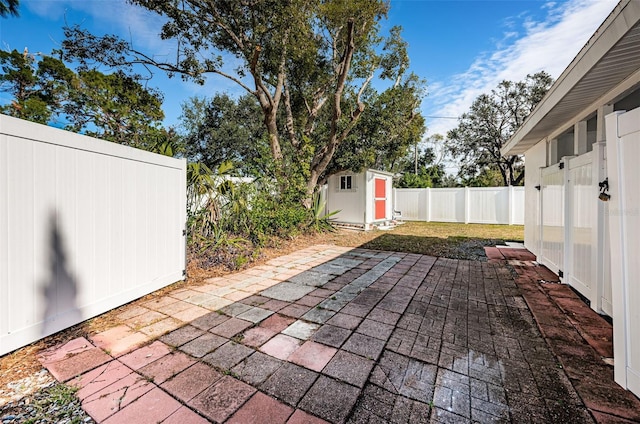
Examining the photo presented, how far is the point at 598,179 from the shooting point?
2564 millimetres

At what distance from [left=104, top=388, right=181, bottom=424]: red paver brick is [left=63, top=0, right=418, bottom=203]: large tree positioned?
5.49 m

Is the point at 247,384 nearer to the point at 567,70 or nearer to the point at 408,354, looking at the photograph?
the point at 408,354

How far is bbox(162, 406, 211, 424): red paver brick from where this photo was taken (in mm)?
1304

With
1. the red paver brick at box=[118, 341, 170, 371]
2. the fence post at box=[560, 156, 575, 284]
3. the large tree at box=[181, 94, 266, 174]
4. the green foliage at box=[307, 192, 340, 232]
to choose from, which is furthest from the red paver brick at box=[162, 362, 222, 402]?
the large tree at box=[181, 94, 266, 174]

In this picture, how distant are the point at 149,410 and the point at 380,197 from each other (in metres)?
9.50

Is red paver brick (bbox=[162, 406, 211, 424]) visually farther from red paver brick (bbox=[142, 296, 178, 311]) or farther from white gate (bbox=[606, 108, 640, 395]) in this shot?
white gate (bbox=[606, 108, 640, 395])

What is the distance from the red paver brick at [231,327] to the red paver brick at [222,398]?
1.95 ft

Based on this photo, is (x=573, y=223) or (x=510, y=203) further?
(x=510, y=203)

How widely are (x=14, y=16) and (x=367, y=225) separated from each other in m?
10.5

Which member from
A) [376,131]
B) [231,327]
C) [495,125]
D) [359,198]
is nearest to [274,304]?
[231,327]

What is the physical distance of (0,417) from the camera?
133 cm

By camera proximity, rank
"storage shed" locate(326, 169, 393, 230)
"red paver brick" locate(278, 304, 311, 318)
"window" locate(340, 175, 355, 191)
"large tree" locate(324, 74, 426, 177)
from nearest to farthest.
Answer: "red paver brick" locate(278, 304, 311, 318)
"large tree" locate(324, 74, 426, 177)
"storage shed" locate(326, 169, 393, 230)
"window" locate(340, 175, 355, 191)

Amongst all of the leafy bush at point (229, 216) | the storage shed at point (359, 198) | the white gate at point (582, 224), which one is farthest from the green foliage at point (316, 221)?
the white gate at point (582, 224)

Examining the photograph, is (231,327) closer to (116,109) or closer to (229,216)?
(229,216)
